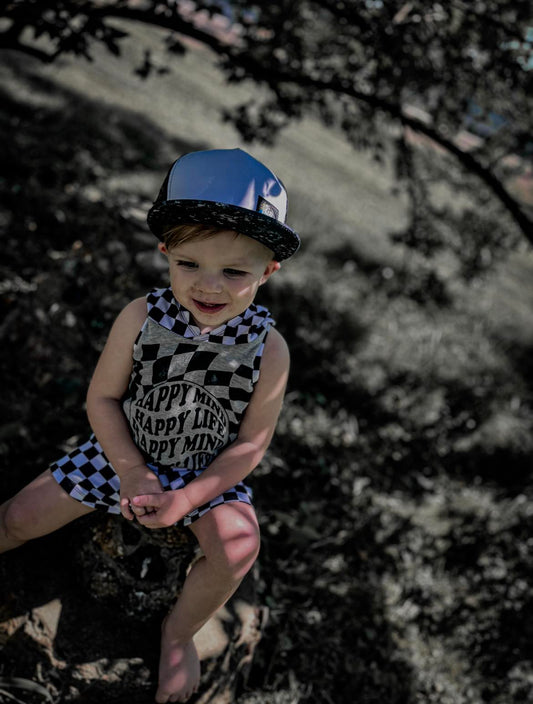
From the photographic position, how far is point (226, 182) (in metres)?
1.87

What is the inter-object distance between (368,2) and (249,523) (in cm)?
308

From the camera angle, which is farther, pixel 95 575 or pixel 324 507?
pixel 324 507

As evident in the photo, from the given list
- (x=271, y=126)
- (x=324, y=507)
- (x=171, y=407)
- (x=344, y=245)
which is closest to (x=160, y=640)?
(x=171, y=407)

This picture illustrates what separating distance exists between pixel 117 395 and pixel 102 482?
1.01ft

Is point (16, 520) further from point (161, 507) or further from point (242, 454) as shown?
point (242, 454)

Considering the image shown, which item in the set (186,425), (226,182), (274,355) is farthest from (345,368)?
(226,182)

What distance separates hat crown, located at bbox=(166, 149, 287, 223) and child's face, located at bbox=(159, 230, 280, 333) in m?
0.11

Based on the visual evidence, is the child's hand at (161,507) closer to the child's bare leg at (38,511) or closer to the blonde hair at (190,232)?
the child's bare leg at (38,511)

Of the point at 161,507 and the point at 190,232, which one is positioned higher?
the point at 190,232

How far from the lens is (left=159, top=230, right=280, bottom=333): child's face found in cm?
192

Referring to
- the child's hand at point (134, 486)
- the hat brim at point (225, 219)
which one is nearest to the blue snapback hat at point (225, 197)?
the hat brim at point (225, 219)

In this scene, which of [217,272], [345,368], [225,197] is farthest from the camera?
[345,368]

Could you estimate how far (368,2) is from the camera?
3.70m

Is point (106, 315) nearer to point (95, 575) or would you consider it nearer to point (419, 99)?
point (95, 575)
